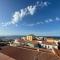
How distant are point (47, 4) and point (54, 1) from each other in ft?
5.42

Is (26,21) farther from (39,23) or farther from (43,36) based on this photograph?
(43,36)

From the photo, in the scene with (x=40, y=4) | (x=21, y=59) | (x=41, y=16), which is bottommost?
(x=21, y=59)

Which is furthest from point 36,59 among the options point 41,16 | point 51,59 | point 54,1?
point 41,16

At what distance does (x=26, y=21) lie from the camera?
1809 centimetres

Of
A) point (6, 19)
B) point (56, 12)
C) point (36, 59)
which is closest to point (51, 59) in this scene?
point (36, 59)

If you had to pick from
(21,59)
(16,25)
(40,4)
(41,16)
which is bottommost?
(21,59)

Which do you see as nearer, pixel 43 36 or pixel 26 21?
pixel 43 36

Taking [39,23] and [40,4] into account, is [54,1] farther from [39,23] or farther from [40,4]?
[39,23]

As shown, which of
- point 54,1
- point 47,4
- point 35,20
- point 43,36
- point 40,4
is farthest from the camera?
point 35,20

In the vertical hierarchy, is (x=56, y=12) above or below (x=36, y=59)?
above

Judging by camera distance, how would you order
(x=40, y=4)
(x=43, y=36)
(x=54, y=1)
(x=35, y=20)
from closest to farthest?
(x=54, y=1) → (x=40, y=4) → (x=43, y=36) → (x=35, y=20)

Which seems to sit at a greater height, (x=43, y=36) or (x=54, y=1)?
(x=54, y=1)

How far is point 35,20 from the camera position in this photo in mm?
18031

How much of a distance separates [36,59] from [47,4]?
12062mm
